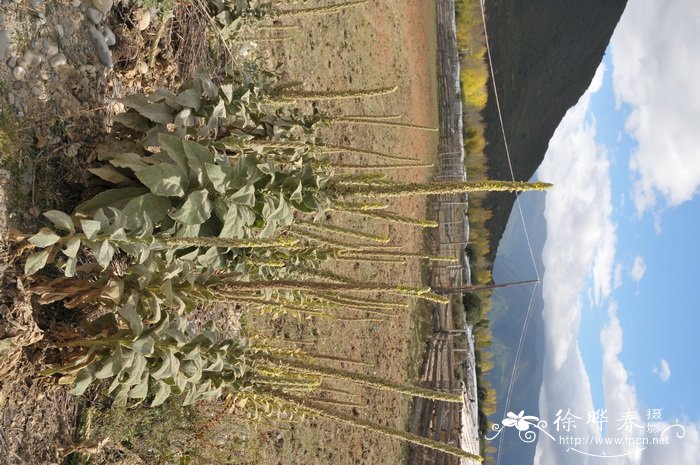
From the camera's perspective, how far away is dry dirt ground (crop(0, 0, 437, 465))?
2332mm

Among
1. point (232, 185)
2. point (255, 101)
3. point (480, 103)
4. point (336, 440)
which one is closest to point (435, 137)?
point (480, 103)

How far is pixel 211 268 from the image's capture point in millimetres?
2781

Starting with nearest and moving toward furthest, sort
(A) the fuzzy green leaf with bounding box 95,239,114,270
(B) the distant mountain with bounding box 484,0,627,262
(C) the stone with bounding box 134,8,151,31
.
Answer: (A) the fuzzy green leaf with bounding box 95,239,114,270 < (C) the stone with bounding box 134,8,151,31 < (B) the distant mountain with bounding box 484,0,627,262

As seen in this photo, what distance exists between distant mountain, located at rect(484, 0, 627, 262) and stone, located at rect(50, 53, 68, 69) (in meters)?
13.2

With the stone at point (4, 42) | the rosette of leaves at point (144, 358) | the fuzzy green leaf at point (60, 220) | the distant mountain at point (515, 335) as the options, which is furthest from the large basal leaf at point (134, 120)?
the distant mountain at point (515, 335)

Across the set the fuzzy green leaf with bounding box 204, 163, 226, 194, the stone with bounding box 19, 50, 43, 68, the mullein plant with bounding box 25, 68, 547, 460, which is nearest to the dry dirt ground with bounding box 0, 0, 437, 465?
the stone with bounding box 19, 50, 43, 68

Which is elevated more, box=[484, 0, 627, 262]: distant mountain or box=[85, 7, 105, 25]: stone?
box=[484, 0, 627, 262]: distant mountain

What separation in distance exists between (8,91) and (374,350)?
226 inches

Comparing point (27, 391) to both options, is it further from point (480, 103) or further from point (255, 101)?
point (480, 103)

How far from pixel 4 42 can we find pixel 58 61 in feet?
0.94

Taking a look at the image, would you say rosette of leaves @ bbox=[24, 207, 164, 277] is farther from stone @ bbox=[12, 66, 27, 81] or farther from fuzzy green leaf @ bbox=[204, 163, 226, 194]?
stone @ bbox=[12, 66, 27, 81]

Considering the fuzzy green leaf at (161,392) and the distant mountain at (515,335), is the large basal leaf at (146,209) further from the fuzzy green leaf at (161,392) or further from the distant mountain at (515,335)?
the distant mountain at (515,335)

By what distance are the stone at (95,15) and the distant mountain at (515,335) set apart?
13.2 metres

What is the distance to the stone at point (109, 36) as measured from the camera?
301cm
